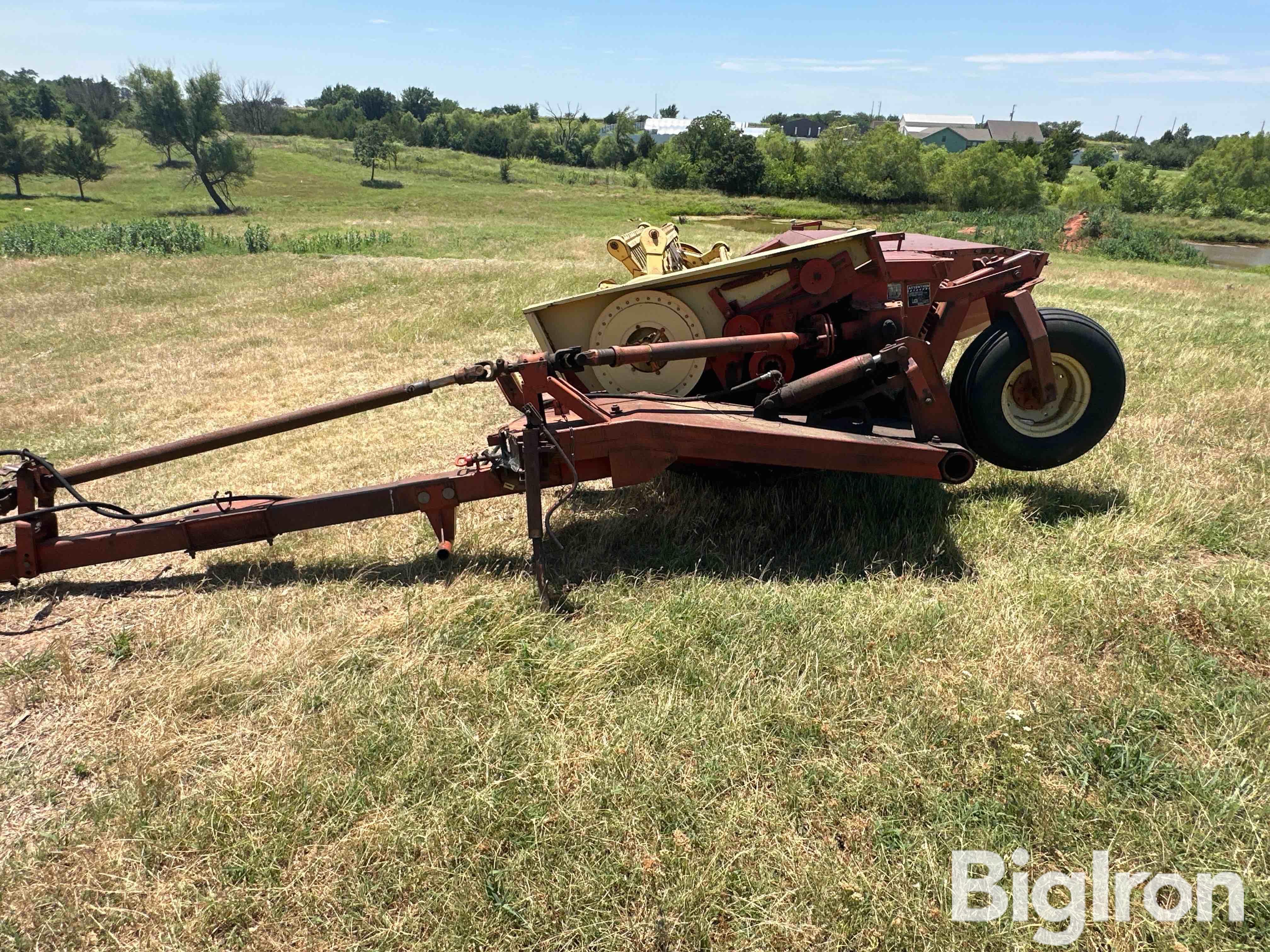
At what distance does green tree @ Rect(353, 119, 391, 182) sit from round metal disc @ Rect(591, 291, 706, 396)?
57.4 metres

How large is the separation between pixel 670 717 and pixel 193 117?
5640 centimetres

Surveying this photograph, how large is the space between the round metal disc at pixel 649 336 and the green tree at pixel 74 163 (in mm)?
53636

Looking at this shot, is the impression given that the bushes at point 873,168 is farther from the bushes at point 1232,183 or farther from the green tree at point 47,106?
the green tree at point 47,106

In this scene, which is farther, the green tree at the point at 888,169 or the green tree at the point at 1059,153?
the green tree at the point at 1059,153

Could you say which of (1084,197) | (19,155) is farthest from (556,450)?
(19,155)

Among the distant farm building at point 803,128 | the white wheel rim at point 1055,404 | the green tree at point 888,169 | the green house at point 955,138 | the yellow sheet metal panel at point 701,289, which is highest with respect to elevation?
the distant farm building at point 803,128

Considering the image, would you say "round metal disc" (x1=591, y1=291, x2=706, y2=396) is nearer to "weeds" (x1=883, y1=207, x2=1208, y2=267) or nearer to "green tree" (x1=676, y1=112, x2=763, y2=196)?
"weeds" (x1=883, y1=207, x2=1208, y2=267)

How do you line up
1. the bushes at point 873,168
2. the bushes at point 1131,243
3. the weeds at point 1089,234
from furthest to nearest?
1. the bushes at point 873,168
2. the weeds at point 1089,234
3. the bushes at point 1131,243

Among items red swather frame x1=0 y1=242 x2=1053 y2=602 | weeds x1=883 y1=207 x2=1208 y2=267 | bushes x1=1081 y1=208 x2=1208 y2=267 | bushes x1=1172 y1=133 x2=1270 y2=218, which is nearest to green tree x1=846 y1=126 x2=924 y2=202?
bushes x1=1172 y1=133 x2=1270 y2=218

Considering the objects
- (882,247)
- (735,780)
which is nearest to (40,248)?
(882,247)

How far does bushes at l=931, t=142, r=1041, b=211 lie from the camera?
42.8 meters

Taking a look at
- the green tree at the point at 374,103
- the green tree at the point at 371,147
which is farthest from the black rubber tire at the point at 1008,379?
the green tree at the point at 374,103

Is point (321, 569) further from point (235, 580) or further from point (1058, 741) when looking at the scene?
point (1058, 741)

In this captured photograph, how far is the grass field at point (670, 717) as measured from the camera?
242 cm
